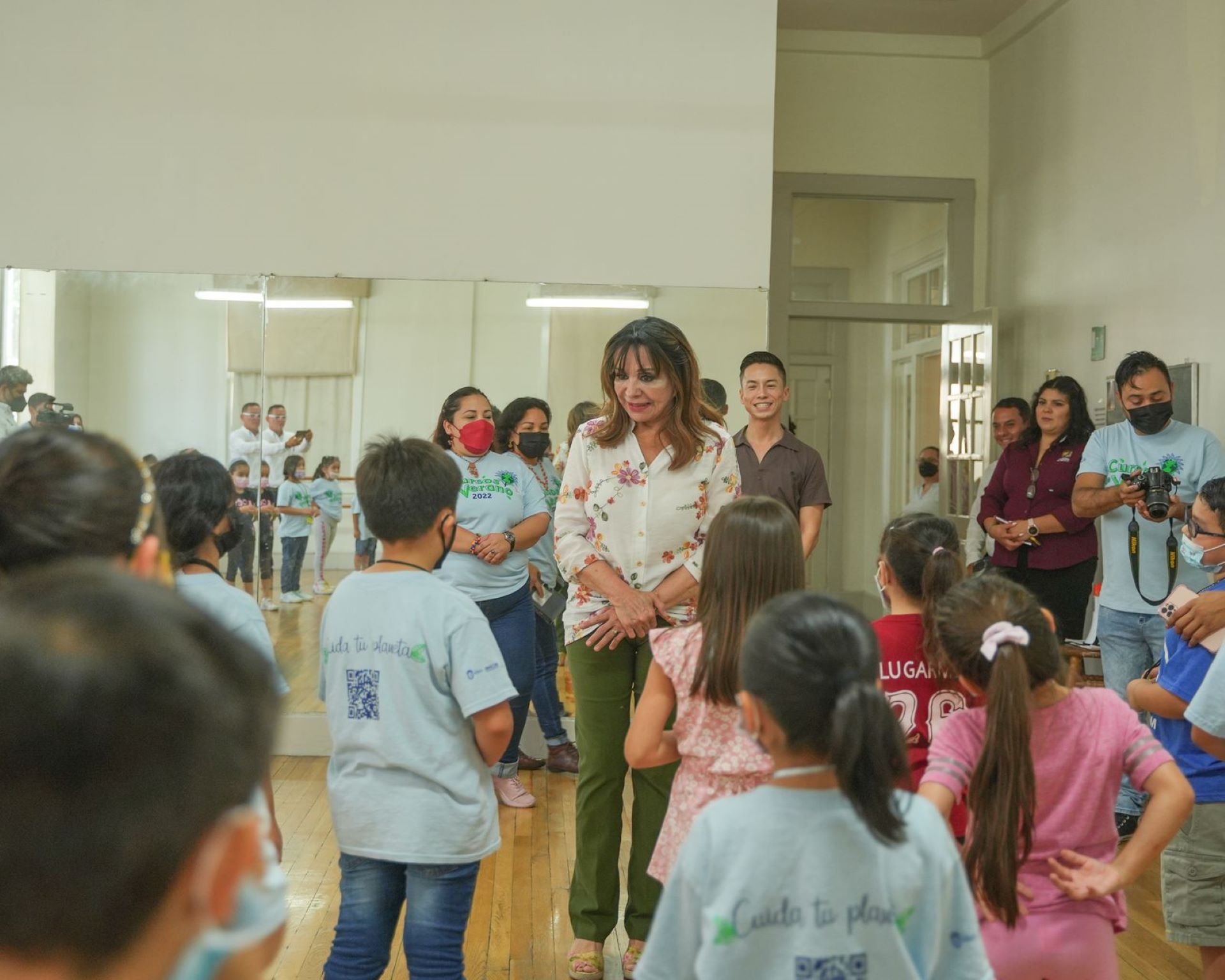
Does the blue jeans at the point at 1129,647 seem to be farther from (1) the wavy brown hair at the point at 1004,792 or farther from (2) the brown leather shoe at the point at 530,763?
(1) the wavy brown hair at the point at 1004,792

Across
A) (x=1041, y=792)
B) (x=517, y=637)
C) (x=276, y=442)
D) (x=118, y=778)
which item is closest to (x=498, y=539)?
(x=517, y=637)

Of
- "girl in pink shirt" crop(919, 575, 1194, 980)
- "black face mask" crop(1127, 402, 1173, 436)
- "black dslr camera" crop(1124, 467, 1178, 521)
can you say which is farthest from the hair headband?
"black face mask" crop(1127, 402, 1173, 436)

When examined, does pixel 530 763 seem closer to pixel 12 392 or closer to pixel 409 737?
pixel 12 392

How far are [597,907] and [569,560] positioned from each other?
82 centimetres

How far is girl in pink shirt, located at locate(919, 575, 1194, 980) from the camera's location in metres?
1.66

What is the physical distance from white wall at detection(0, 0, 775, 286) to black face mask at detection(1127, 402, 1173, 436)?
166cm

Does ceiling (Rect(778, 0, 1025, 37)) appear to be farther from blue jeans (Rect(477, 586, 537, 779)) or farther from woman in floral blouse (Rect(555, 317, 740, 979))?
woman in floral blouse (Rect(555, 317, 740, 979))

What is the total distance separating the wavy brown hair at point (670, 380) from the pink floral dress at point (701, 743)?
0.77 meters

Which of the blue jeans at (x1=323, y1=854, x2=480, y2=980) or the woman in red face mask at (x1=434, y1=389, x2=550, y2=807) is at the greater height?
the woman in red face mask at (x1=434, y1=389, x2=550, y2=807)

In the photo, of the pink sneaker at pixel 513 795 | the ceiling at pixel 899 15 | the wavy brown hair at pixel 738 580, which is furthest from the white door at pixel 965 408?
the wavy brown hair at pixel 738 580

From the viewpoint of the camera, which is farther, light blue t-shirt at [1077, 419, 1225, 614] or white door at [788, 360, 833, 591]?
white door at [788, 360, 833, 591]

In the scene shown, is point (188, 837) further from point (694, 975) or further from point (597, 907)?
point (597, 907)

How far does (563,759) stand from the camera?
4.88 m

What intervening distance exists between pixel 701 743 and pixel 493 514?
2.32 metres
